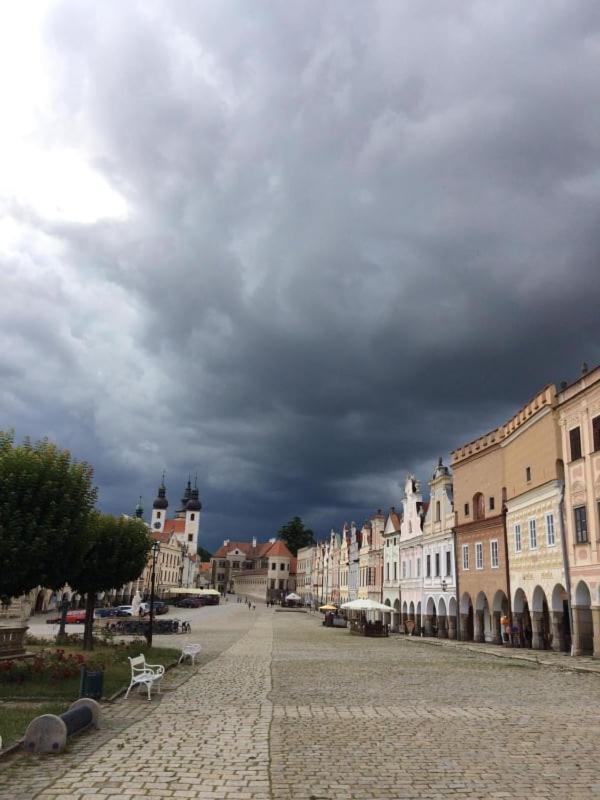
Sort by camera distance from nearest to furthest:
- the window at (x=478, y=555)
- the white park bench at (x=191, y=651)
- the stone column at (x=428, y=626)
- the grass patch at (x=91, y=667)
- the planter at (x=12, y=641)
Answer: the grass patch at (x=91, y=667) → the planter at (x=12, y=641) → the white park bench at (x=191, y=651) → the window at (x=478, y=555) → the stone column at (x=428, y=626)

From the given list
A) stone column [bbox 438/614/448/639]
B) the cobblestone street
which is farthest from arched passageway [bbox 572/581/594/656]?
stone column [bbox 438/614/448/639]

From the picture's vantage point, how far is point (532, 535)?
34.0 metres

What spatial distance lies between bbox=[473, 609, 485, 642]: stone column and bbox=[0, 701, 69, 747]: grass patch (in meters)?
32.7

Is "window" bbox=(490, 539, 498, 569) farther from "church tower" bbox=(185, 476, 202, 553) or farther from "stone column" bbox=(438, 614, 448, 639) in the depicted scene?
"church tower" bbox=(185, 476, 202, 553)

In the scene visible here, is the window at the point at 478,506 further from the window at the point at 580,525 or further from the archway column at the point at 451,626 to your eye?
the window at the point at 580,525

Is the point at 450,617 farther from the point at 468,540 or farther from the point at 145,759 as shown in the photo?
the point at 145,759

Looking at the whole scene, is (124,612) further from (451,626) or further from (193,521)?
(193,521)

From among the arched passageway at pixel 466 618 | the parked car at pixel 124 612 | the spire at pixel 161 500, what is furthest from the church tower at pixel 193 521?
the arched passageway at pixel 466 618

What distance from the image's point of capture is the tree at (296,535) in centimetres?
16012

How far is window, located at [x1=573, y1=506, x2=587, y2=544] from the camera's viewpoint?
27.9 m

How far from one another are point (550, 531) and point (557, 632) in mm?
4607

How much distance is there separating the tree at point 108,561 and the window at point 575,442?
1959 centimetres

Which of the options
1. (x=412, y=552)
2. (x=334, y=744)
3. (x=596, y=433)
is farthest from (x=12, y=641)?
(x=412, y=552)

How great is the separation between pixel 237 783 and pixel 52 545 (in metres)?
10.8
